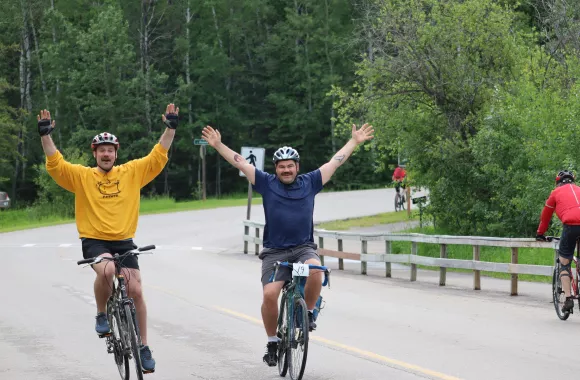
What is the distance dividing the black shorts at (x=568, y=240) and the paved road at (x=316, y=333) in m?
0.85

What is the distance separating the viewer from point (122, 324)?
948cm

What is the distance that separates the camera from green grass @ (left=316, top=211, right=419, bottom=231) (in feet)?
125

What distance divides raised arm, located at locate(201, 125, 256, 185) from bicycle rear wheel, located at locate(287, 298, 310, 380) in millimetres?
1219

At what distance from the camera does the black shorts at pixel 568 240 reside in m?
14.1

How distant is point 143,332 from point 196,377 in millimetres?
709

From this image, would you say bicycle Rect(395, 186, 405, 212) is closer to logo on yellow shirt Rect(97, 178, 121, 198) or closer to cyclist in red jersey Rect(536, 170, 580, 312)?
cyclist in red jersey Rect(536, 170, 580, 312)

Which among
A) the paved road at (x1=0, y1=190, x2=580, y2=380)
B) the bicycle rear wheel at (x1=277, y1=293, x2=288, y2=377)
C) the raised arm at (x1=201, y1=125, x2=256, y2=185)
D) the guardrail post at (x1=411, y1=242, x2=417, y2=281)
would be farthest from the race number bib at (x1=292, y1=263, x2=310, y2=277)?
the guardrail post at (x1=411, y1=242, x2=417, y2=281)

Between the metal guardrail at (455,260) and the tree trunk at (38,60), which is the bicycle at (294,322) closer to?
the metal guardrail at (455,260)

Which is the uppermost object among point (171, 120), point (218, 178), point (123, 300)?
point (171, 120)

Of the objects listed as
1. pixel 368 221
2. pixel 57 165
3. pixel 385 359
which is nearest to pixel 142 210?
pixel 368 221

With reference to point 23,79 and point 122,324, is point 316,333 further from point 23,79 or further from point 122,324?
point 23,79

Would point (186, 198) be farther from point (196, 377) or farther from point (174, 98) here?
point (196, 377)

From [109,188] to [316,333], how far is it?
411 centimetres

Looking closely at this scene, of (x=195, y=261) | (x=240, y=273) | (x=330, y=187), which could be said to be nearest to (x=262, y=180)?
(x=240, y=273)
